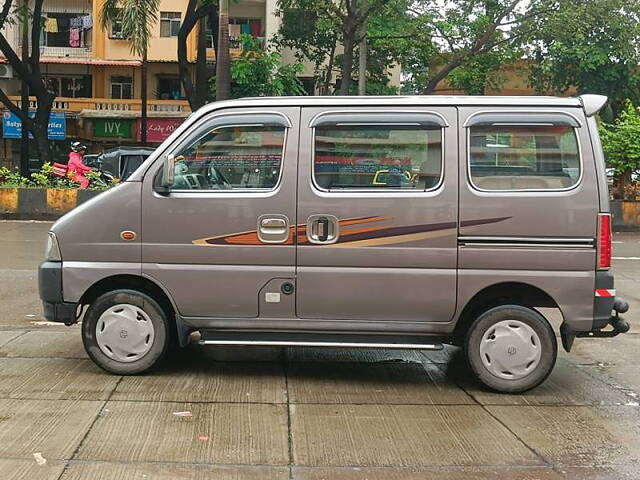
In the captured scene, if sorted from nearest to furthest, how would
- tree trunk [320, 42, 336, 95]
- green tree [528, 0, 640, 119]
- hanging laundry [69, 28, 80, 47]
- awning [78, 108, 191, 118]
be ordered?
green tree [528, 0, 640, 119] < tree trunk [320, 42, 336, 95] < awning [78, 108, 191, 118] < hanging laundry [69, 28, 80, 47]

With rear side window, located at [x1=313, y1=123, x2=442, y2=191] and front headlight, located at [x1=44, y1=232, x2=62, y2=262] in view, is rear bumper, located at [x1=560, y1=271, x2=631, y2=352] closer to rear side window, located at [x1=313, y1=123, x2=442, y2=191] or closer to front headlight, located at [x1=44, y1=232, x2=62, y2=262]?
rear side window, located at [x1=313, y1=123, x2=442, y2=191]

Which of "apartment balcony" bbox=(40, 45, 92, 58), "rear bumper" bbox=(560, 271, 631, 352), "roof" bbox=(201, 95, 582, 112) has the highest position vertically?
"apartment balcony" bbox=(40, 45, 92, 58)

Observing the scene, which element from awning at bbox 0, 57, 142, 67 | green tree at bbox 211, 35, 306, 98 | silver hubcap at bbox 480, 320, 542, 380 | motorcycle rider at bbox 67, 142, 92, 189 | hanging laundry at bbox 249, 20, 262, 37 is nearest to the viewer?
silver hubcap at bbox 480, 320, 542, 380

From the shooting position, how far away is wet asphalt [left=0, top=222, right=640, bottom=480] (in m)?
4.22

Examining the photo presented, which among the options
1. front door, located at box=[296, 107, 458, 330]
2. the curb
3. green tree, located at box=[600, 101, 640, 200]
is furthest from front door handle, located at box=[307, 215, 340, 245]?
green tree, located at box=[600, 101, 640, 200]

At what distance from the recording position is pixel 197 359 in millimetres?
6445

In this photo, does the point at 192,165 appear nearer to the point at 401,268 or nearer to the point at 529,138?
the point at 401,268

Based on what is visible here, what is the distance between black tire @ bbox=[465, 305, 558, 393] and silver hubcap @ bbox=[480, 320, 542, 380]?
23 mm

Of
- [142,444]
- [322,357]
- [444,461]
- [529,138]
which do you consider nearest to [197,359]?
[322,357]

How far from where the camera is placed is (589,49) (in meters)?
26.4

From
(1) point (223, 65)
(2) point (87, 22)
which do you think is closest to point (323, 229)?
(1) point (223, 65)

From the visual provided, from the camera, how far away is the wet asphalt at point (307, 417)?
13.9ft

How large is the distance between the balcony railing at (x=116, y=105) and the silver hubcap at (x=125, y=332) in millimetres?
30758

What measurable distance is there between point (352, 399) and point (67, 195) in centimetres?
1486
